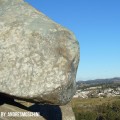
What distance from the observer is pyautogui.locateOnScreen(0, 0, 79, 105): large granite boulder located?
8.61 metres

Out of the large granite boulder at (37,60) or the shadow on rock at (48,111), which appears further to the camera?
the shadow on rock at (48,111)

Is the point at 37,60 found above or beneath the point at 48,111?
above

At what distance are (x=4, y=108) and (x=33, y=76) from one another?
6.83 ft

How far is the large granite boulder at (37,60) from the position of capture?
8609 millimetres

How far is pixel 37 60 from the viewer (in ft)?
28.7

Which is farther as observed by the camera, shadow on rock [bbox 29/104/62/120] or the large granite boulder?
shadow on rock [bbox 29/104/62/120]

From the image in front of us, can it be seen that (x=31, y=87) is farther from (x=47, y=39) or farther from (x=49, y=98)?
(x=47, y=39)

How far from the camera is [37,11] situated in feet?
32.0

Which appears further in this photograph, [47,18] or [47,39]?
[47,18]

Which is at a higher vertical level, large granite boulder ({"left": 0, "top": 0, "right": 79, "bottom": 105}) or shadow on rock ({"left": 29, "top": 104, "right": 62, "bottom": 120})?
large granite boulder ({"left": 0, "top": 0, "right": 79, "bottom": 105})

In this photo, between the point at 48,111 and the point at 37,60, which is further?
the point at 48,111

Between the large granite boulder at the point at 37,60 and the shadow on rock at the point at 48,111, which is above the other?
the large granite boulder at the point at 37,60

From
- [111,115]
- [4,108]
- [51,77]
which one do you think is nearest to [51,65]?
[51,77]

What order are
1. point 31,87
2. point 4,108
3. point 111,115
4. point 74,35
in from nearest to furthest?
point 31,87
point 74,35
point 4,108
point 111,115
